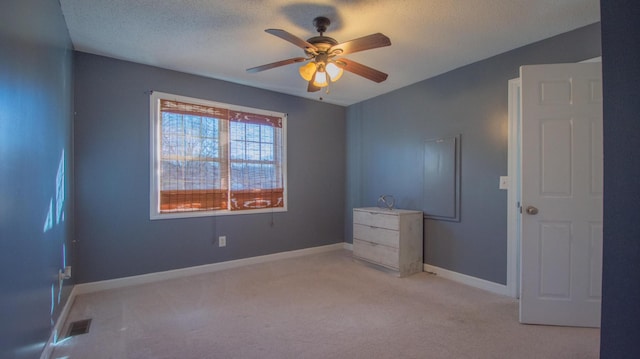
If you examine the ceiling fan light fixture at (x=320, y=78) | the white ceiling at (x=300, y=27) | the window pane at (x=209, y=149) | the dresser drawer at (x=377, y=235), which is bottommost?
the dresser drawer at (x=377, y=235)

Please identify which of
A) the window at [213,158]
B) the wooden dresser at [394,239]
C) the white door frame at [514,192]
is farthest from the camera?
the wooden dresser at [394,239]

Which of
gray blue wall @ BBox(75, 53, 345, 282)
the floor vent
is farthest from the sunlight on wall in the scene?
the floor vent

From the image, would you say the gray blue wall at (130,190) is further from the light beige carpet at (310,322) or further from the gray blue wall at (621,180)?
the gray blue wall at (621,180)

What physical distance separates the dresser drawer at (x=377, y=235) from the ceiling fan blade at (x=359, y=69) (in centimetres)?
184

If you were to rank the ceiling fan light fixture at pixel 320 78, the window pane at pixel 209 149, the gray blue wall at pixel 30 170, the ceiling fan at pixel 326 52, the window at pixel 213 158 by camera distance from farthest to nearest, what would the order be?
the window pane at pixel 209 149, the window at pixel 213 158, the ceiling fan light fixture at pixel 320 78, the ceiling fan at pixel 326 52, the gray blue wall at pixel 30 170

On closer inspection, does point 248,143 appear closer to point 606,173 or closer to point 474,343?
point 474,343

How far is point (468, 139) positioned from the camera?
10.8ft

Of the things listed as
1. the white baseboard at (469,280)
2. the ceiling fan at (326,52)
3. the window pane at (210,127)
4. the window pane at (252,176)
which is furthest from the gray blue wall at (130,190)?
the white baseboard at (469,280)

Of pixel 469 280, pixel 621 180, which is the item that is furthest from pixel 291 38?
pixel 469 280

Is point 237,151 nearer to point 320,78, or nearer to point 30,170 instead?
point 320,78

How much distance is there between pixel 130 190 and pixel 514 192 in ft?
13.1

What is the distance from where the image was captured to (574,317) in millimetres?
2275

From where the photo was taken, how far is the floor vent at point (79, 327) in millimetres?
2183

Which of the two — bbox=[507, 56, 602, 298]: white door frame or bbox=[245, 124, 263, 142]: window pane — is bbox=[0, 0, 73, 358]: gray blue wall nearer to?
bbox=[245, 124, 263, 142]: window pane
